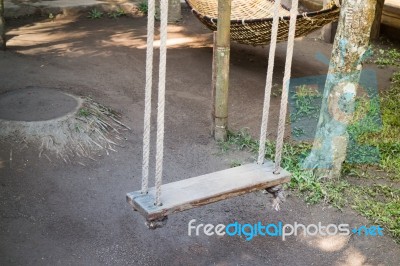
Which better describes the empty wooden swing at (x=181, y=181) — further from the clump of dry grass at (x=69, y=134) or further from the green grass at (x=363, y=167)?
the clump of dry grass at (x=69, y=134)

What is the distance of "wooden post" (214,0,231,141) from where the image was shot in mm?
4562

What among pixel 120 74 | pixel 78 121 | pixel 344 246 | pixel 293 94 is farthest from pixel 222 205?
pixel 120 74

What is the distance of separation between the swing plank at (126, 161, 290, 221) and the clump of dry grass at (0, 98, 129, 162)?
1775mm

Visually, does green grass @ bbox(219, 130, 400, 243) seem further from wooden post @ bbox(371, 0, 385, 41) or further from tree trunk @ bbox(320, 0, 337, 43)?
wooden post @ bbox(371, 0, 385, 41)

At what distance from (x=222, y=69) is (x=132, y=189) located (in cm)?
134

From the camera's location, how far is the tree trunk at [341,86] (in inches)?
148

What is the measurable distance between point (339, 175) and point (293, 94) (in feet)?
5.72

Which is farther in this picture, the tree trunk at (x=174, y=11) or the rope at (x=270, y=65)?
the tree trunk at (x=174, y=11)

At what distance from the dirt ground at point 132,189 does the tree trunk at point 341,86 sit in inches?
17.1

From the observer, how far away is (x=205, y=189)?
2.77 meters

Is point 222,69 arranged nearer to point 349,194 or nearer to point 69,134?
point 69,134

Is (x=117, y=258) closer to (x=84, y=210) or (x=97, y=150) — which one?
(x=84, y=210)

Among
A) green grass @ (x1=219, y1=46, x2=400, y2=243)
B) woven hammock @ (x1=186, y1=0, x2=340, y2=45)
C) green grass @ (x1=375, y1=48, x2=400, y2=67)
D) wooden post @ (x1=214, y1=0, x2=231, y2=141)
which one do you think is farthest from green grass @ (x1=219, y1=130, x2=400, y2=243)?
green grass @ (x1=375, y1=48, x2=400, y2=67)

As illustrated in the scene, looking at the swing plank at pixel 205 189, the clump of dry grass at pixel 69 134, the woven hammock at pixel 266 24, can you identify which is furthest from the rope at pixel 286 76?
the woven hammock at pixel 266 24
